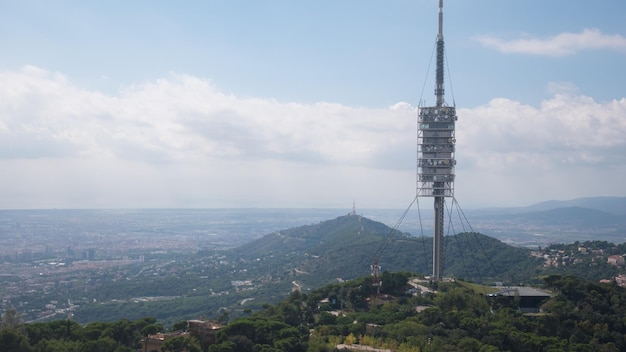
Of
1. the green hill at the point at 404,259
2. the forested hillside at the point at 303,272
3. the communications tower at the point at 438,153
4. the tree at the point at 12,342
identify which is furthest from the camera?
the green hill at the point at 404,259

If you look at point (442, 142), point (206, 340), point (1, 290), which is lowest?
point (1, 290)

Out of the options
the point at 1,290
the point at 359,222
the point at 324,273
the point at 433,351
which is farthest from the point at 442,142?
the point at 359,222

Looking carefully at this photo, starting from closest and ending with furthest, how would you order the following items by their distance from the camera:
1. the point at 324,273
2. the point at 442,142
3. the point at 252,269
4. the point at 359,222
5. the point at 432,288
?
the point at 432,288
the point at 442,142
the point at 324,273
the point at 252,269
the point at 359,222

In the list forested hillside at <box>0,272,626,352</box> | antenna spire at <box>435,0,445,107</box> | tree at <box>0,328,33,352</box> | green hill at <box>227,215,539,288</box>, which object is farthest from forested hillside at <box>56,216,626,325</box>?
tree at <box>0,328,33,352</box>

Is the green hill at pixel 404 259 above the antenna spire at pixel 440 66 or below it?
below

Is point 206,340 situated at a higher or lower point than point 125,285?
higher

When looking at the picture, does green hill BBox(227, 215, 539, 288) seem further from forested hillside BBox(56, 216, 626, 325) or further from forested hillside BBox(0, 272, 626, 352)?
forested hillside BBox(0, 272, 626, 352)

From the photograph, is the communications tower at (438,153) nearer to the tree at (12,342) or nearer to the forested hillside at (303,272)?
the forested hillside at (303,272)

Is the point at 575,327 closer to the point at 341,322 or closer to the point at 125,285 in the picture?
the point at 341,322

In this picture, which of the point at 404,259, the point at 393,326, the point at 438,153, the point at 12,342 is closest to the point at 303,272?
the point at 404,259


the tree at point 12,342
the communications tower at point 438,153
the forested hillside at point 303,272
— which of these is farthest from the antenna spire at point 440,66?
the tree at point 12,342
